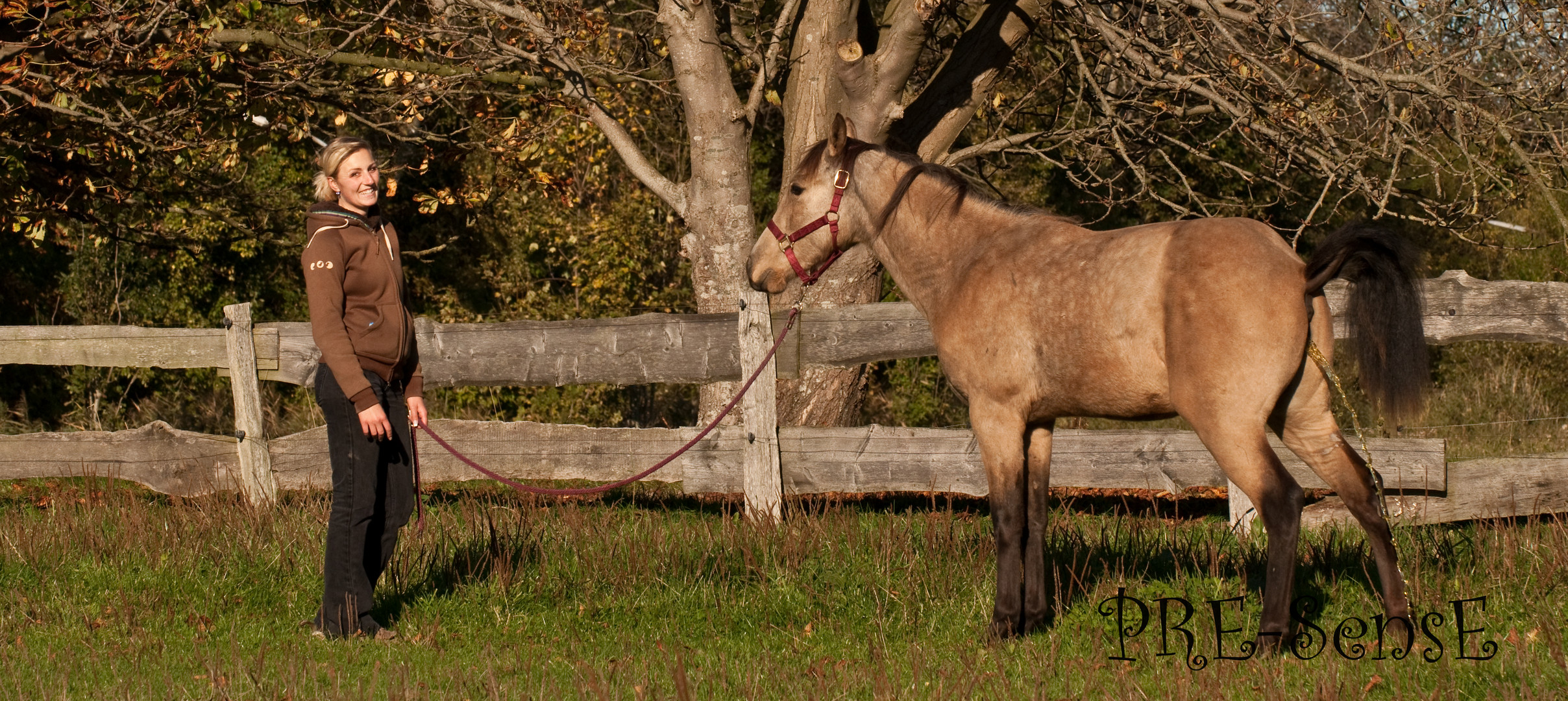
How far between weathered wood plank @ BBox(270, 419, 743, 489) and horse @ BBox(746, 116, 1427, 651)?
2650 mm

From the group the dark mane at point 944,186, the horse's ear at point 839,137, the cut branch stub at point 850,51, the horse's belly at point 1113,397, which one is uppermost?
the cut branch stub at point 850,51

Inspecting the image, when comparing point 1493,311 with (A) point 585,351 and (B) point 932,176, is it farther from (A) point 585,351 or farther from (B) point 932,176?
(A) point 585,351

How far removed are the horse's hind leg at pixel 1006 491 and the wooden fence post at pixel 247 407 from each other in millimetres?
5139

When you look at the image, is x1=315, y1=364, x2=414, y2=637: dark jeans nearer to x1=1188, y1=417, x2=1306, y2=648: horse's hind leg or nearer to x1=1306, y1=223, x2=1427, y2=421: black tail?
x1=1188, y1=417, x2=1306, y2=648: horse's hind leg

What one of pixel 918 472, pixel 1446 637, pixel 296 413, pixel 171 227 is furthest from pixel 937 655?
pixel 171 227

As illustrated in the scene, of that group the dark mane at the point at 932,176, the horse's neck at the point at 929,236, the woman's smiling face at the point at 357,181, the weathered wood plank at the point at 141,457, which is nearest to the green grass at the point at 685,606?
the weathered wood plank at the point at 141,457

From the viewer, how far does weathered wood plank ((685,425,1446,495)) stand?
6.90 m

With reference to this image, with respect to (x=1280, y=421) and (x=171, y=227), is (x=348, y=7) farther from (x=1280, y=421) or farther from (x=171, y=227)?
(x=1280, y=421)

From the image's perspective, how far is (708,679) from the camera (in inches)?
161

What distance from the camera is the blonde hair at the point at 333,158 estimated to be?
14.8 feet

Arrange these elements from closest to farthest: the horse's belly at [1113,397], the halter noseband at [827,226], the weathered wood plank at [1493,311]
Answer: the horse's belly at [1113,397], the halter noseband at [827,226], the weathered wood plank at [1493,311]

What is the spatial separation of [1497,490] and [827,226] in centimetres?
406

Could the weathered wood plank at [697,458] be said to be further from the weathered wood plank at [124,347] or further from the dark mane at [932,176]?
the dark mane at [932,176]

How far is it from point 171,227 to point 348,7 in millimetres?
4407
